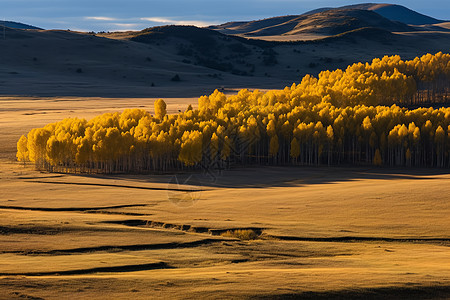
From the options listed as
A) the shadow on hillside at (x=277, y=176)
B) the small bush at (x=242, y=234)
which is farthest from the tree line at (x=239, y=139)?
the small bush at (x=242, y=234)

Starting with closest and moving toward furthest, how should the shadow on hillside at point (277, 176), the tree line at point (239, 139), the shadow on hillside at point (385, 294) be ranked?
the shadow on hillside at point (385, 294) < the shadow on hillside at point (277, 176) < the tree line at point (239, 139)

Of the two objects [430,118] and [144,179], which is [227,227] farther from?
[430,118]

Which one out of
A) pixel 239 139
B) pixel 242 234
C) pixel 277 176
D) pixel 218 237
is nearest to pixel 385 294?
pixel 218 237

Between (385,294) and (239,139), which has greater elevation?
(239,139)

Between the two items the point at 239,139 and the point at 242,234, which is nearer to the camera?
the point at 242,234

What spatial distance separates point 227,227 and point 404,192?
22.0m

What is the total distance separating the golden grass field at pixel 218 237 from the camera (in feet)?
91.4

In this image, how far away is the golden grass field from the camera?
91.4ft

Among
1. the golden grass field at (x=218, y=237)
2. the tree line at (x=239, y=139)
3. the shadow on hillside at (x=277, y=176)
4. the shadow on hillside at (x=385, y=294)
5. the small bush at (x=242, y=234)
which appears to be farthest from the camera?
the tree line at (x=239, y=139)

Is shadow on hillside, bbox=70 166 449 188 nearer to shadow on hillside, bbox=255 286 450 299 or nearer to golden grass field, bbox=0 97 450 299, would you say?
golden grass field, bbox=0 97 450 299

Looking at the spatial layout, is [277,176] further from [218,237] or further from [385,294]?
[385,294]

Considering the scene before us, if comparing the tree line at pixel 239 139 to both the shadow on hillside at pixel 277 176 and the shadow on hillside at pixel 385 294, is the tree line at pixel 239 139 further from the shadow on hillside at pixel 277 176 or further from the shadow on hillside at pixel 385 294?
the shadow on hillside at pixel 385 294

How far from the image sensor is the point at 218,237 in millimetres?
43000

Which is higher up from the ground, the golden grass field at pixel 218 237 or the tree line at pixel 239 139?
the tree line at pixel 239 139
